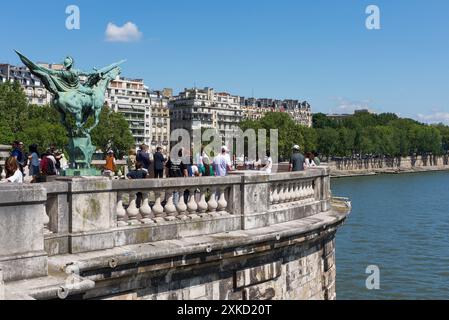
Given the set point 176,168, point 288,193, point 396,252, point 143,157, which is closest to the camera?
point 288,193

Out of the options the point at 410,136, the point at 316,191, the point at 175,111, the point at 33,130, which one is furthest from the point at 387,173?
the point at 316,191

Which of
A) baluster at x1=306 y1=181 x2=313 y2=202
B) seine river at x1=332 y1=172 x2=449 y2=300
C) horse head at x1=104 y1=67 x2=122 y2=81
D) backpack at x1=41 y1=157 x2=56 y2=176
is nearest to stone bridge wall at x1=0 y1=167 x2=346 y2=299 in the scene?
baluster at x1=306 y1=181 x2=313 y2=202

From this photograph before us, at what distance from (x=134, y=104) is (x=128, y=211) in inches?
4436

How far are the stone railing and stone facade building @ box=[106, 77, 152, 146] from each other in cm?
10629

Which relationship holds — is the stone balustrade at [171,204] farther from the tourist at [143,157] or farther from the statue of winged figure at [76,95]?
the tourist at [143,157]

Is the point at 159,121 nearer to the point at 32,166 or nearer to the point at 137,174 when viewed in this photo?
the point at 32,166

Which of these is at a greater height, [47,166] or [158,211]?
[47,166]

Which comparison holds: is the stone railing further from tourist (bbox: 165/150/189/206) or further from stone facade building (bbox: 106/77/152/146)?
stone facade building (bbox: 106/77/152/146)

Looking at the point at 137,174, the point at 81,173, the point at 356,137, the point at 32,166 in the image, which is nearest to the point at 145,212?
the point at 81,173

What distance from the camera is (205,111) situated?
429 feet

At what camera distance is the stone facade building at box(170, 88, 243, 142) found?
428 feet

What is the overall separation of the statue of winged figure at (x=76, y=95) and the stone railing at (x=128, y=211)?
74cm
